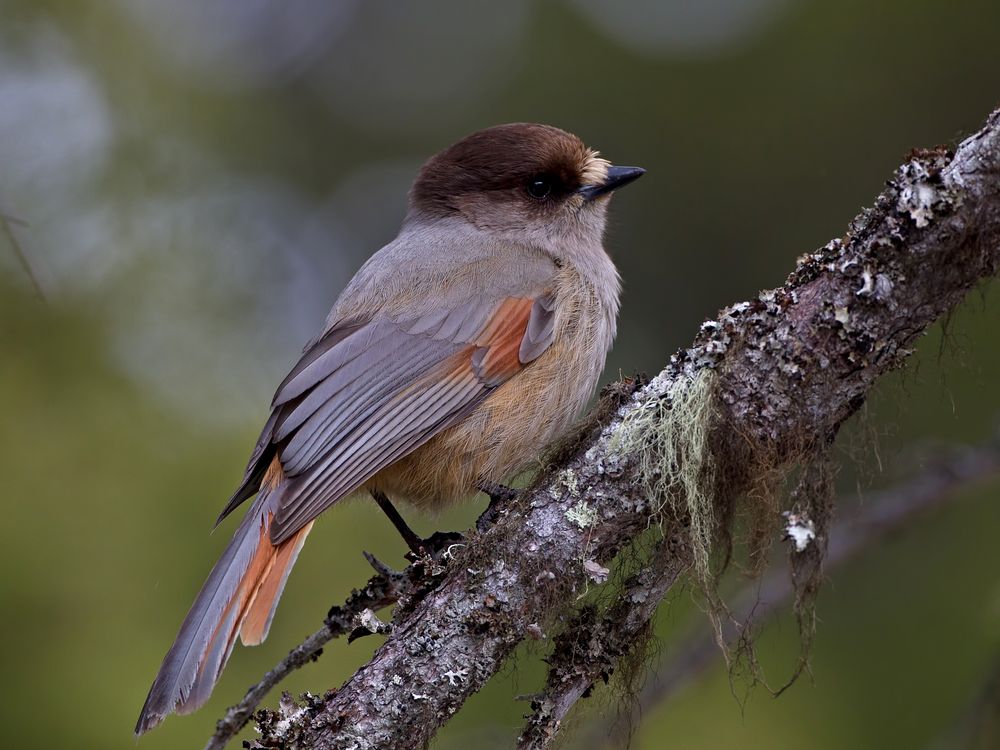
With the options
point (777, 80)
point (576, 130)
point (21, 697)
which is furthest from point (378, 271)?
point (777, 80)

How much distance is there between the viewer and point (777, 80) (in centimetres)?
627

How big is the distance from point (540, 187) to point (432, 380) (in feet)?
4.33

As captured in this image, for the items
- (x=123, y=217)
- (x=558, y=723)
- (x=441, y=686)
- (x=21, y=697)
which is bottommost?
(x=558, y=723)

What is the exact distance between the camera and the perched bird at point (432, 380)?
3.34 metres

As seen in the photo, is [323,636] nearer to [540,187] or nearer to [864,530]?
[864,530]

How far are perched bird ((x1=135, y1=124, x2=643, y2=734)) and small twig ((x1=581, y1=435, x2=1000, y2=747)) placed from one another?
2.80ft

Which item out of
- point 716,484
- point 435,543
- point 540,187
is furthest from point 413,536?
point 540,187

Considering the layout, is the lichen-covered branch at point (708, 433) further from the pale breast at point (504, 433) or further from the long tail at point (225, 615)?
the pale breast at point (504, 433)

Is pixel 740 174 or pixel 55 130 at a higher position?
pixel 55 130

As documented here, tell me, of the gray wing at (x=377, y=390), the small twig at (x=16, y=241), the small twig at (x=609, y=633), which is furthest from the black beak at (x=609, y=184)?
the small twig at (x=16, y=241)

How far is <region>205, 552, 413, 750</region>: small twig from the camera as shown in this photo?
9.90 feet

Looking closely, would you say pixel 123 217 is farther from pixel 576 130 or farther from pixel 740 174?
pixel 740 174

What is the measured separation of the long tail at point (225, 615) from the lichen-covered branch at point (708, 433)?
474 mm

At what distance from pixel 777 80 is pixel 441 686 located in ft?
15.3
